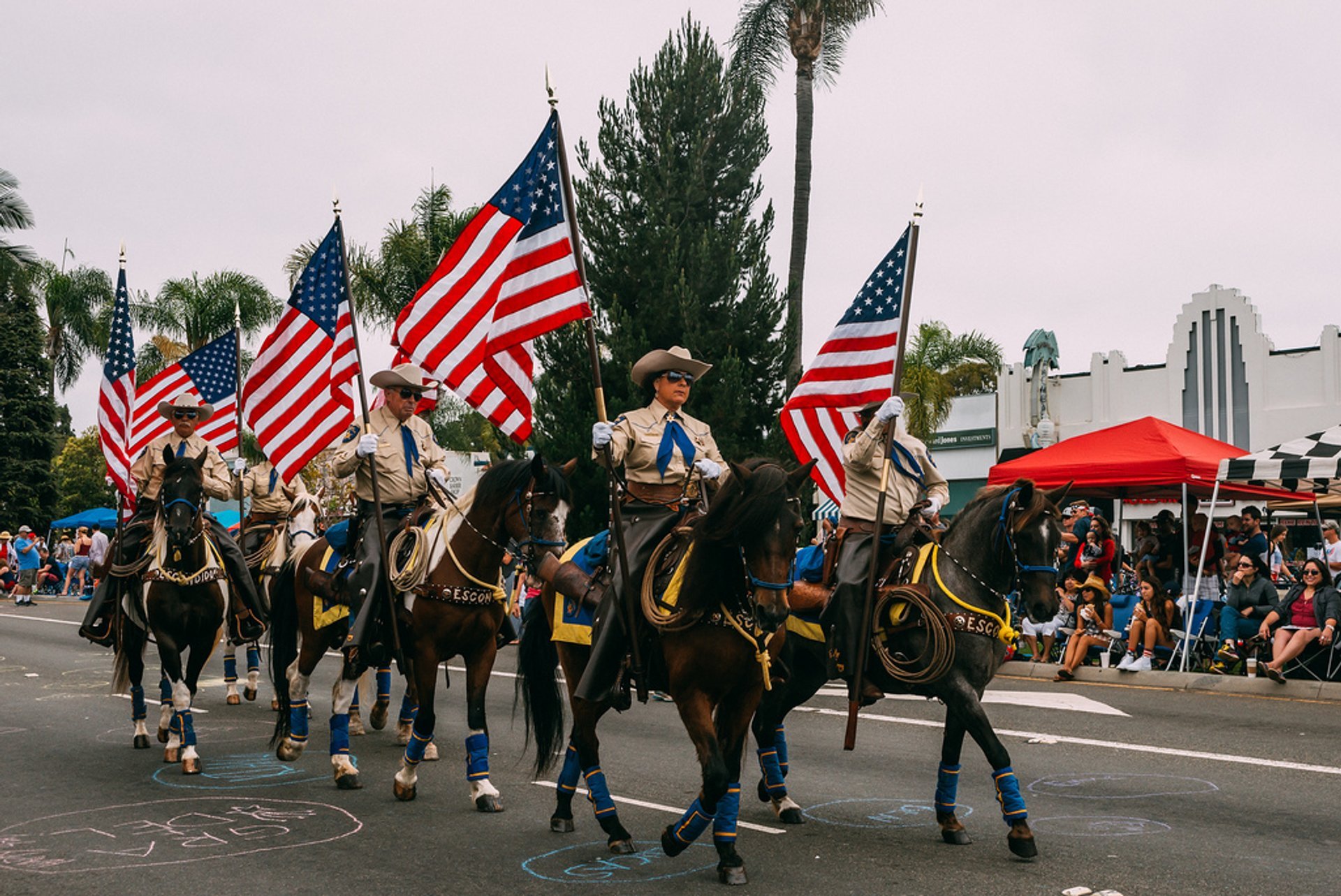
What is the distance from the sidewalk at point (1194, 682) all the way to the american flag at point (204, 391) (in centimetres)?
→ 892

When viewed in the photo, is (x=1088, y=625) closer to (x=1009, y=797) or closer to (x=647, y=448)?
(x=1009, y=797)

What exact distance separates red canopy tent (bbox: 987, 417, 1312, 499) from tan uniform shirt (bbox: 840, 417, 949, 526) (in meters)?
7.75

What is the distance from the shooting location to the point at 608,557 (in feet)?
23.7

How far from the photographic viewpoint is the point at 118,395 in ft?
38.6

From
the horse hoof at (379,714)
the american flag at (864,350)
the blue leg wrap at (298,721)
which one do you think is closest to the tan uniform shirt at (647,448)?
the american flag at (864,350)

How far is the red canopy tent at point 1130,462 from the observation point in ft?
52.0

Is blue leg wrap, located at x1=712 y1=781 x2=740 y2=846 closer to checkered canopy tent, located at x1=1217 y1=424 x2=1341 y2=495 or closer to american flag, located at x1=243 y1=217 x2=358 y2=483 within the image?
american flag, located at x1=243 y1=217 x2=358 y2=483

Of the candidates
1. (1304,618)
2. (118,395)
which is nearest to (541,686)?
(118,395)

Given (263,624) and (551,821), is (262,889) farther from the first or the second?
(263,624)

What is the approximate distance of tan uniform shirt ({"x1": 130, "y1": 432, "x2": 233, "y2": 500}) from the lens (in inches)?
411

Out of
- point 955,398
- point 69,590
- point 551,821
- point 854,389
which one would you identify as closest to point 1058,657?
point 854,389

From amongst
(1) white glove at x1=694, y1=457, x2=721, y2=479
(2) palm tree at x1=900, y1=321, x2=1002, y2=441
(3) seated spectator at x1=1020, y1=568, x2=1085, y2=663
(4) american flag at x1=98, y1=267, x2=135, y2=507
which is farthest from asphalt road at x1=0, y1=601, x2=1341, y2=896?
(2) palm tree at x1=900, y1=321, x2=1002, y2=441

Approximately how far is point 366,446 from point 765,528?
11.6ft

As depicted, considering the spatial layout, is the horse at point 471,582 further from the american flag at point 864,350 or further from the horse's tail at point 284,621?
the horse's tail at point 284,621
